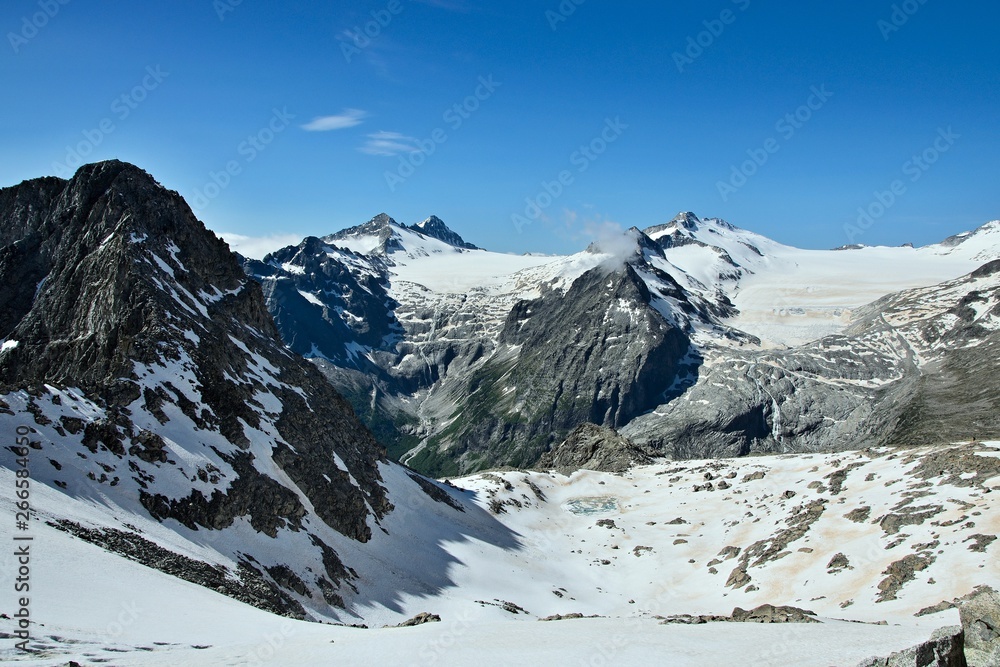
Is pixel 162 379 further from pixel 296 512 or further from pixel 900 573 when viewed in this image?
pixel 900 573

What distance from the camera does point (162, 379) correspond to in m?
76.1

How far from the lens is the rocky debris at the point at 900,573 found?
61156mm

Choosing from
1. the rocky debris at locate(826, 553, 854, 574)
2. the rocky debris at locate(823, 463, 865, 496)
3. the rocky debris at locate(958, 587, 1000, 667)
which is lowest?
the rocky debris at locate(958, 587, 1000, 667)

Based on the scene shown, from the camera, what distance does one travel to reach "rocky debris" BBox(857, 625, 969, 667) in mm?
23281

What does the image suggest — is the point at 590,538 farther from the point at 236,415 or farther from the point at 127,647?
the point at 127,647

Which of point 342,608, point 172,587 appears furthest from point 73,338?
point 172,587

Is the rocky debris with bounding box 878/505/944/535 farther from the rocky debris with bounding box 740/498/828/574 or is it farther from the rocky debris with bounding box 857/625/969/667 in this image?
the rocky debris with bounding box 857/625/969/667

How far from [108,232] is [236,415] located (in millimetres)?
43439

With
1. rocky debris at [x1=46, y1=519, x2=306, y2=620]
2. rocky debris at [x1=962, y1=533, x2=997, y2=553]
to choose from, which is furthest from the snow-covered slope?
rocky debris at [x1=46, y1=519, x2=306, y2=620]

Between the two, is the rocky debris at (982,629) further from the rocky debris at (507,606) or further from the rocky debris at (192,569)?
the rocky debris at (507,606)

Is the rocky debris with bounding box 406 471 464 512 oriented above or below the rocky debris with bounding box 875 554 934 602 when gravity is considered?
below

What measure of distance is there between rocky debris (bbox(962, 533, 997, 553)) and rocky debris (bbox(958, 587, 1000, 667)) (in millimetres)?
41850

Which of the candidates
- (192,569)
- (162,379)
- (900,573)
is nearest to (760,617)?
(900,573)

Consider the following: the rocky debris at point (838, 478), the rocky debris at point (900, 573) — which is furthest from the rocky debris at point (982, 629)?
the rocky debris at point (838, 478)
